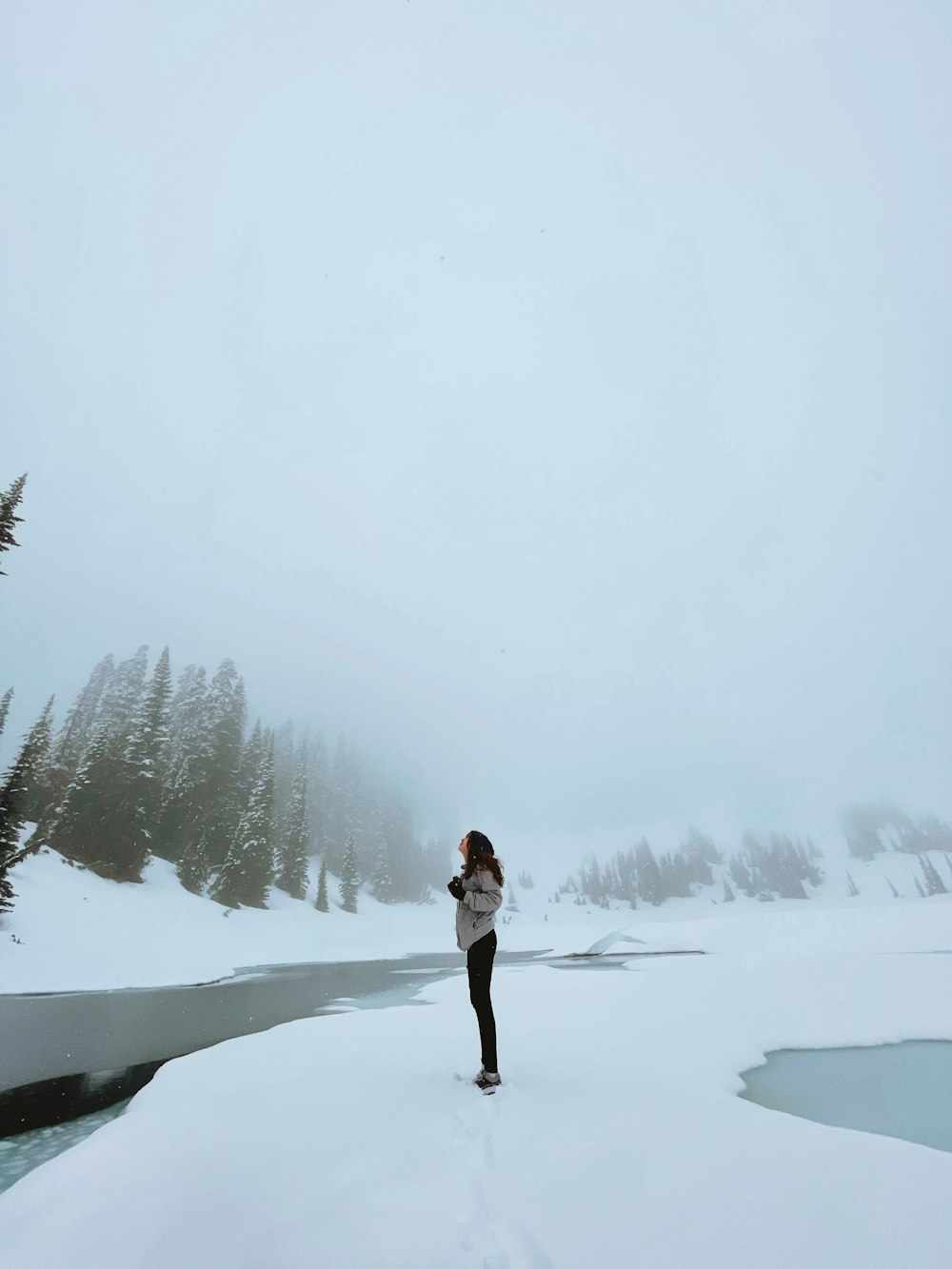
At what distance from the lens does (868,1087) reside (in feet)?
23.1

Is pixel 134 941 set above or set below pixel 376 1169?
above

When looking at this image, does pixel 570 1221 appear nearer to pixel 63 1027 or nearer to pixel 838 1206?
pixel 838 1206

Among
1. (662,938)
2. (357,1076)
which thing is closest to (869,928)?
(662,938)

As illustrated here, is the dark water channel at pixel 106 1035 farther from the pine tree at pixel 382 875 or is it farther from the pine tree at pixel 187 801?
the pine tree at pixel 382 875

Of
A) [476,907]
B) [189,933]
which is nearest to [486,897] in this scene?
[476,907]

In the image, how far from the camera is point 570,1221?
3088mm

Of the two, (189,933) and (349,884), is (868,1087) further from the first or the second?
(349,884)

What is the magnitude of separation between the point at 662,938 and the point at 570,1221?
159ft

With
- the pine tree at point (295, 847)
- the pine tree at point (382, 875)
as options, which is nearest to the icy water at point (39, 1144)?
the pine tree at point (295, 847)

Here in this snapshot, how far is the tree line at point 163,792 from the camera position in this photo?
36.5m

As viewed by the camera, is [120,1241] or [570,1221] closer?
[120,1241]

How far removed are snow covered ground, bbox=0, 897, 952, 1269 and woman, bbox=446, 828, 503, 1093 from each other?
560 millimetres

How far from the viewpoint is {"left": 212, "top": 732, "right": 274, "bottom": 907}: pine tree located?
149ft

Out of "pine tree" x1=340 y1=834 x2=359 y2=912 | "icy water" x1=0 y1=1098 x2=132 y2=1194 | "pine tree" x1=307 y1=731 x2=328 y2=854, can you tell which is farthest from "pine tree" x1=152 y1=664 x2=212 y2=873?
"icy water" x1=0 y1=1098 x2=132 y2=1194
